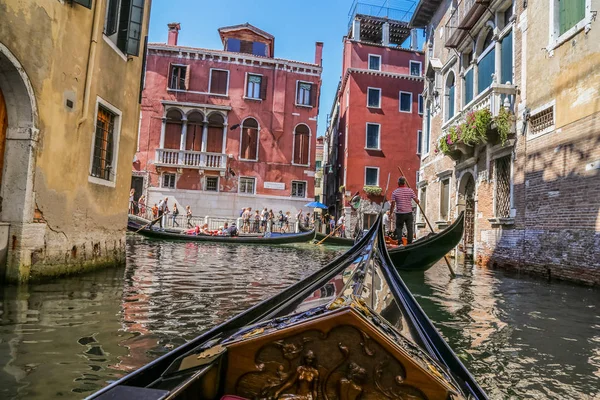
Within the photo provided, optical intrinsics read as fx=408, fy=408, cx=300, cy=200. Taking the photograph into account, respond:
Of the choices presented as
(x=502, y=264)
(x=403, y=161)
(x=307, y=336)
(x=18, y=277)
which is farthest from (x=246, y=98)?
(x=307, y=336)

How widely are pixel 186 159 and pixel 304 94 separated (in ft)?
16.1

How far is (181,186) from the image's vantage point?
548 inches

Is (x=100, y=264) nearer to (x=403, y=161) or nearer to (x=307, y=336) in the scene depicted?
(x=307, y=336)

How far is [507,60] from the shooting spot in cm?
694

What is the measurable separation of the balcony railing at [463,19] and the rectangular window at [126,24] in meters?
5.85

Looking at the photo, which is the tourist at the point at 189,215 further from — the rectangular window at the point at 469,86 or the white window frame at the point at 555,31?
the white window frame at the point at 555,31

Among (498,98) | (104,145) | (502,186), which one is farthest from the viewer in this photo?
(502,186)

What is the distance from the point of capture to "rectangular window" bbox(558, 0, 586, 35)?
4980 millimetres

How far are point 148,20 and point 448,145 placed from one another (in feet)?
19.2

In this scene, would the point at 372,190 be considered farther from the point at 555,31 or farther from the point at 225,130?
the point at 555,31

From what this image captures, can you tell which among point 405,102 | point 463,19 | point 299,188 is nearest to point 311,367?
point 463,19

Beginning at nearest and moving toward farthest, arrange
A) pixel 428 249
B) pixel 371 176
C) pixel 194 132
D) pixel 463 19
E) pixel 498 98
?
pixel 428 249 < pixel 498 98 < pixel 463 19 < pixel 194 132 < pixel 371 176

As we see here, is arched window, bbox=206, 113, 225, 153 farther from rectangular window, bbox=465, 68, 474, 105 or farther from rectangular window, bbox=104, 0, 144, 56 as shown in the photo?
rectangular window, bbox=104, 0, 144, 56

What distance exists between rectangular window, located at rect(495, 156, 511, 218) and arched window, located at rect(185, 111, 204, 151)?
33.7 feet
